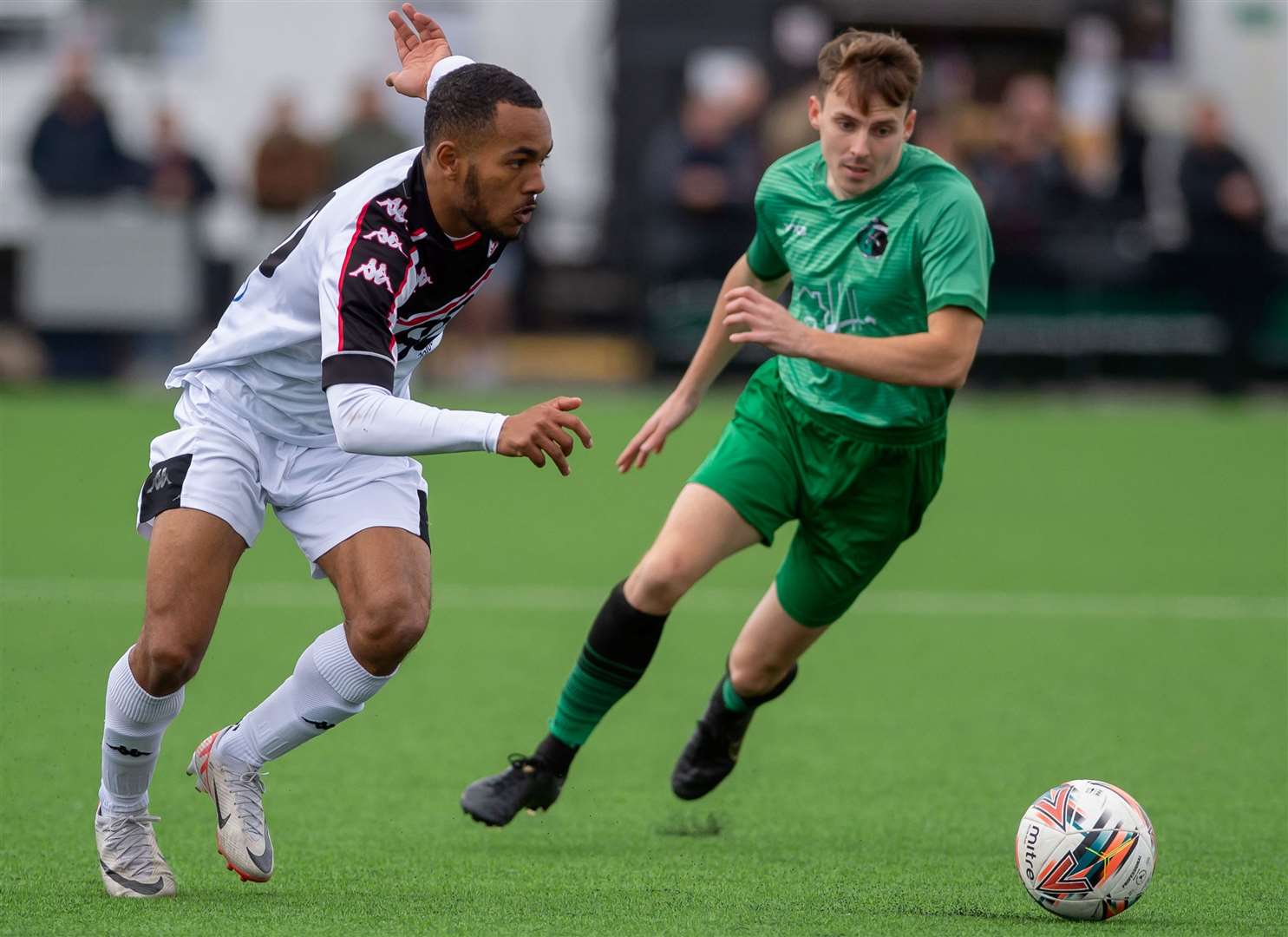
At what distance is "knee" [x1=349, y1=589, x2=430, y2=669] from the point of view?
202 inches

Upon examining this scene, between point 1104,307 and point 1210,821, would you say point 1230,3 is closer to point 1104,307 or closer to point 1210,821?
point 1104,307

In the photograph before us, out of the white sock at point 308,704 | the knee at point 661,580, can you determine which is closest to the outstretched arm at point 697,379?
the knee at point 661,580

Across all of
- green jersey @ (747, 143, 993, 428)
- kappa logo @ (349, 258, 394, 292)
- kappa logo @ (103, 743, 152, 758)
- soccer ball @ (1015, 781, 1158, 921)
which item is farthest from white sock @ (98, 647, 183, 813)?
soccer ball @ (1015, 781, 1158, 921)

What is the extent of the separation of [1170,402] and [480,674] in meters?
11.5

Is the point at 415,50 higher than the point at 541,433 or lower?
higher

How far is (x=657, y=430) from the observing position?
237 inches

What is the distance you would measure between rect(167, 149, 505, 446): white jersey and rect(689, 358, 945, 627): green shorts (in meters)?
1.04

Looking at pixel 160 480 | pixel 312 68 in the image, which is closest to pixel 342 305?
pixel 160 480

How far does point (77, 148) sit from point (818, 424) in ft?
43.5

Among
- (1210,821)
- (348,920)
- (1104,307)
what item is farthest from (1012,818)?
(1104,307)

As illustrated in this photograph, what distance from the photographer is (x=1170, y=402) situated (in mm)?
18531

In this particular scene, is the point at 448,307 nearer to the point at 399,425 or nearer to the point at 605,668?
the point at 399,425

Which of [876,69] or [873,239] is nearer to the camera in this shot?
[876,69]

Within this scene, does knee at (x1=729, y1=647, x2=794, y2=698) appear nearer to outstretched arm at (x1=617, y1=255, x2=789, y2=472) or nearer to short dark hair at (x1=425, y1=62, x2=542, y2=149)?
outstretched arm at (x1=617, y1=255, x2=789, y2=472)
